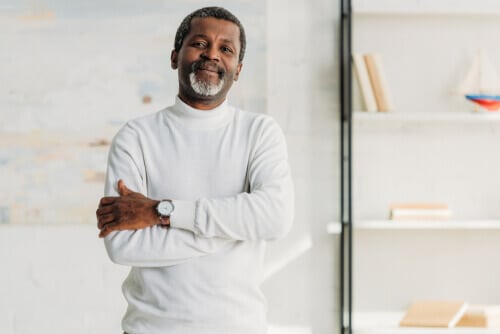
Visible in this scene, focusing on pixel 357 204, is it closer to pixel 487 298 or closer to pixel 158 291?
pixel 487 298

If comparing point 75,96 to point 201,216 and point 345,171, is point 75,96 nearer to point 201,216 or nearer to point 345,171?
point 345,171

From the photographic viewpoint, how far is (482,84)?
3.24 meters

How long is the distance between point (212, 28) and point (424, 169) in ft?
5.55

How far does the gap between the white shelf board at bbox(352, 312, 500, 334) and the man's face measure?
1548 mm

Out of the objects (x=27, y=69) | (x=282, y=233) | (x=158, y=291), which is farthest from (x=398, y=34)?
(x=158, y=291)

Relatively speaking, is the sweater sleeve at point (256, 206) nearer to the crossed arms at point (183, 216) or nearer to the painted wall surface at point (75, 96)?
the crossed arms at point (183, 216)

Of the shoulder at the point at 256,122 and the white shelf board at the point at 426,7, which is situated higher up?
the white shelf board at the point at 426,7

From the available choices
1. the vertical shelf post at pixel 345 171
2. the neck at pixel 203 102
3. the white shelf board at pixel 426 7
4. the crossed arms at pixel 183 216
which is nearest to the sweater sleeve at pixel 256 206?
the crossed arms at pixel 183 216

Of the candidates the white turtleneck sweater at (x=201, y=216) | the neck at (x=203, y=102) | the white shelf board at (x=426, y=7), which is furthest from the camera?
the white shelf board at (x=426, y=7)

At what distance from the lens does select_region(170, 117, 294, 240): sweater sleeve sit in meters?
1.81

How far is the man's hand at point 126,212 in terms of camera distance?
1.82 meters

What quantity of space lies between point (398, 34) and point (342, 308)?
1099mm

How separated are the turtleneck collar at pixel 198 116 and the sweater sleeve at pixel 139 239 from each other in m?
0.11

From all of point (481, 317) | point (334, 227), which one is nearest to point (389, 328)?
point (481, 317)
